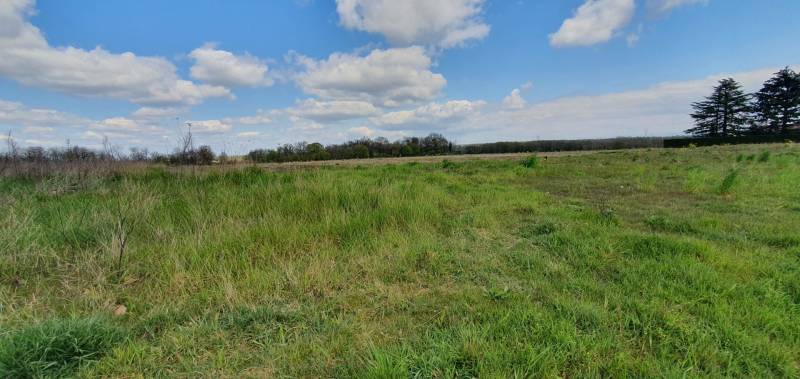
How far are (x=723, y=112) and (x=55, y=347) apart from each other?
69564mm

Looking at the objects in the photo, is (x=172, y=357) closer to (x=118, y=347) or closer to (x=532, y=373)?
(x=118, y=347)

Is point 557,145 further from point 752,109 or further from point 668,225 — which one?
point 668,225

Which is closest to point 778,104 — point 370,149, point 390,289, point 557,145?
point 557,145

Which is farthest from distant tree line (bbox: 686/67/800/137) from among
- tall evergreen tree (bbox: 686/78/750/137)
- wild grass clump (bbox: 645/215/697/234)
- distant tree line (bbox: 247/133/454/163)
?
wild grass clump (bbox: 645/215/697/234)

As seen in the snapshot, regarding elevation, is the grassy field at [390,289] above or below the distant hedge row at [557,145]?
below

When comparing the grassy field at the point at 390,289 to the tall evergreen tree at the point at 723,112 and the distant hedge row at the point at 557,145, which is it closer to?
the distant hedge row at the point at 557,145

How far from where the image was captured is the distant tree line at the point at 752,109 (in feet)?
145

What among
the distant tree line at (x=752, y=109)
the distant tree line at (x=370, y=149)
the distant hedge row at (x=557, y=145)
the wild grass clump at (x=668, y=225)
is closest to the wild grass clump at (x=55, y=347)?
the wild grass clump at (x=668, y=225)

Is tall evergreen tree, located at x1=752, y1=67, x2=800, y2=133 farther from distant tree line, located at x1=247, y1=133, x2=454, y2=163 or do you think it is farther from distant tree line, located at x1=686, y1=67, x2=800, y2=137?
distant tree line, located at x1=247, y1=133, x2=454, y2=163

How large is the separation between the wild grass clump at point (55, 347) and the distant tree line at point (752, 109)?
59892mm

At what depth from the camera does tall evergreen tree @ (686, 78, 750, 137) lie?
4884 centimetres

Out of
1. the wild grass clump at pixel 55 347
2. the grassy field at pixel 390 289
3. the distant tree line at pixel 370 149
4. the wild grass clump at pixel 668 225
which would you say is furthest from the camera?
the distant tree line at pixel 370 149

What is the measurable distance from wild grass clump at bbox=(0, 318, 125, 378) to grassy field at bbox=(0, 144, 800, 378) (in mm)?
11

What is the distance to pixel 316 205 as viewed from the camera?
563cm
